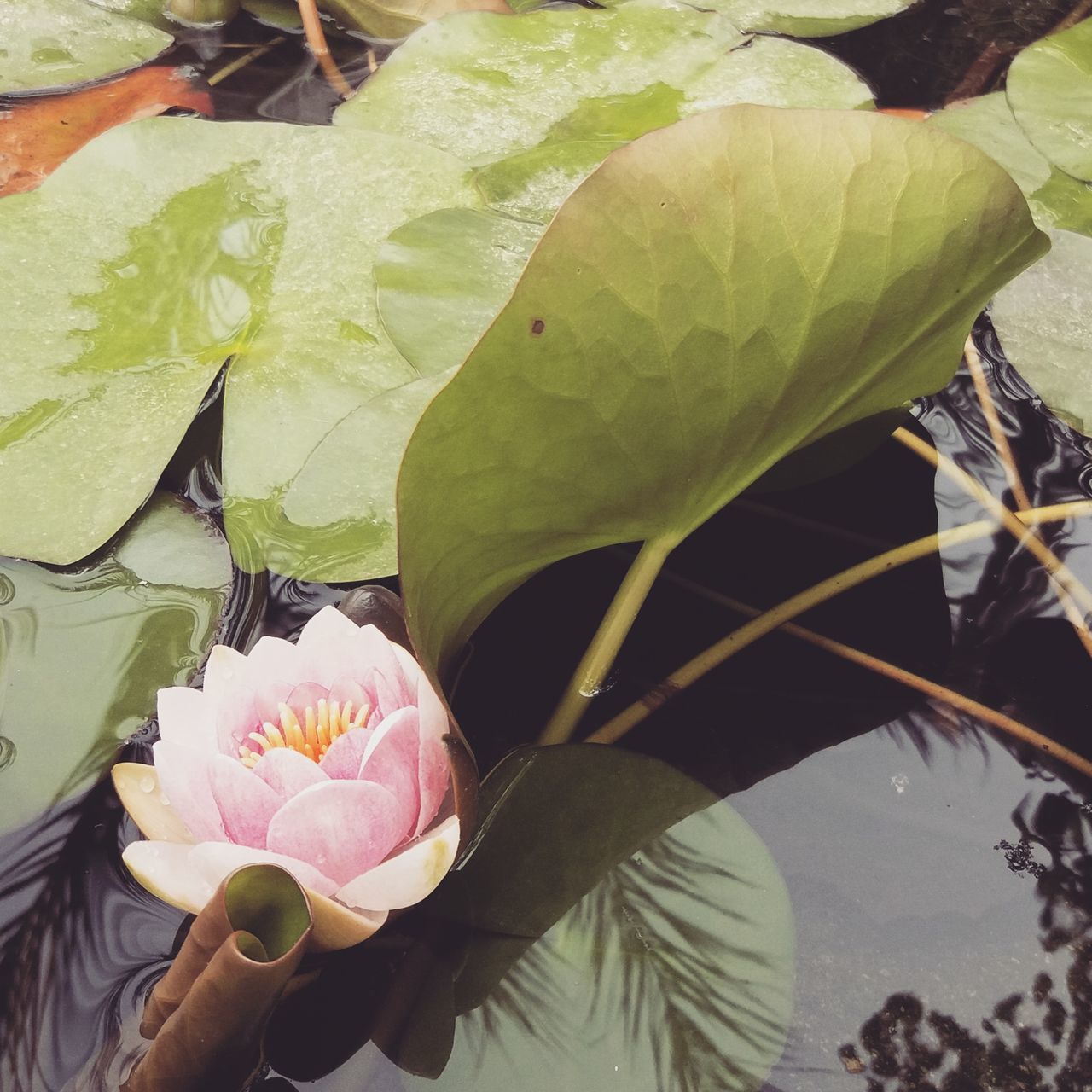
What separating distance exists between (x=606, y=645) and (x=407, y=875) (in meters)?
0.33

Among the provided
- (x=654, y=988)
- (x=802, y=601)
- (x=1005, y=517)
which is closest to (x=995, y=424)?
(x=1005, y=517)

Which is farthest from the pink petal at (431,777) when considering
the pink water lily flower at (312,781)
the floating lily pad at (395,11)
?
the floating lily pad at (395,11)

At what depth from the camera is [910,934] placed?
0.79m

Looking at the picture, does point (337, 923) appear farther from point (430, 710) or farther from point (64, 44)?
point (64, 44)

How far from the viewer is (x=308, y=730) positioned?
70 cm

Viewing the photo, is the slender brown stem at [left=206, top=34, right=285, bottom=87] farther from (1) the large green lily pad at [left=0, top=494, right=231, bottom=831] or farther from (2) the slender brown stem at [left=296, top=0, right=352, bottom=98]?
(1) the large green lily pad at [left=0, top=494, right=231, bottom=831]

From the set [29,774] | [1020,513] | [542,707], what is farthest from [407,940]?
[1020,513]

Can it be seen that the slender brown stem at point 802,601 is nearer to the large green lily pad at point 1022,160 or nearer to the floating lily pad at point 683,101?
the large green lily pad at point 1022,160

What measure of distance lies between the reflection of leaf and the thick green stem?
0.50 feet

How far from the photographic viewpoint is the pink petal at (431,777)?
68cm

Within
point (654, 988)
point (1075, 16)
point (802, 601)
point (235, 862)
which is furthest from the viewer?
point (1075, 16)

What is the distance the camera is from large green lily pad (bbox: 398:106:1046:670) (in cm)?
66

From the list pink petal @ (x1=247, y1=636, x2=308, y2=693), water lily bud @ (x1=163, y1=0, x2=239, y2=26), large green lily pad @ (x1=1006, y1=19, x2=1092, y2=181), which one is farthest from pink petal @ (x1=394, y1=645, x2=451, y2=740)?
water lily bud @ (x1=163, y1=0, x2=239, y2=26)

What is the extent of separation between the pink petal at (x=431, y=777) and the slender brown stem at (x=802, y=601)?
0.73 ft
